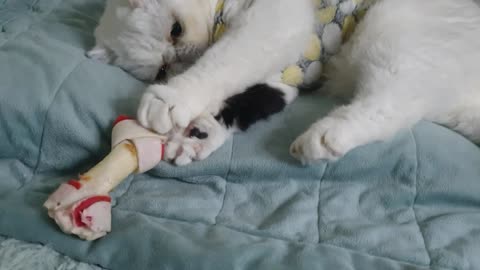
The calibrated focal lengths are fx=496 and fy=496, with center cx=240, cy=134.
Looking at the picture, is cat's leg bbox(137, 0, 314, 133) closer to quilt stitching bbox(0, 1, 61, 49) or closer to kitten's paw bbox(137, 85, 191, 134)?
kitten's paw bbox(137, 85, 191, 134)

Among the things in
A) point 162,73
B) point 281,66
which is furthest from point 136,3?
point 281,66

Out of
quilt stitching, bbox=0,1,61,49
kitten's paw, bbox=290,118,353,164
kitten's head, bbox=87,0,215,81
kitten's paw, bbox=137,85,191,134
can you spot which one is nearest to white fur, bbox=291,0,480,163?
kitten's paw, bbox=290,118,353,164

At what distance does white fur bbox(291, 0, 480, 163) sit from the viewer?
1.16 meters

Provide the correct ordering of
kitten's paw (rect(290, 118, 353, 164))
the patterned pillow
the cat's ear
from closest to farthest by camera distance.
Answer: kitten's paw (rect(290, 118, 353, 164)) < the cat's ear < the patterned pillow

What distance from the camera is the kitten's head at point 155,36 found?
4.49 ft

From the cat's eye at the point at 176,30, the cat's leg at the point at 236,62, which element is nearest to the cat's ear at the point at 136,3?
the cat's eye at the point at 176,30

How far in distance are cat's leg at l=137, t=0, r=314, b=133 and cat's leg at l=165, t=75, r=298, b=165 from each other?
1.0 inches

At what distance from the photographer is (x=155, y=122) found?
112 centimetres

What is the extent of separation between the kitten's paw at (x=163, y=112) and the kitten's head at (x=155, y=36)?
275 millimetres

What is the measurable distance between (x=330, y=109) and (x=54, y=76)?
0.74 metres

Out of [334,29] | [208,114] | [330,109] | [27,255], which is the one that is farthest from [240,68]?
[27,255]

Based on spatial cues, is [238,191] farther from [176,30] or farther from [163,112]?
[176,30]

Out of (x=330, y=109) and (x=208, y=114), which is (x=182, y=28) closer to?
(x=208, y=114)

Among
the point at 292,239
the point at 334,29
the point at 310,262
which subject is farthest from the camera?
the point at 334,29
